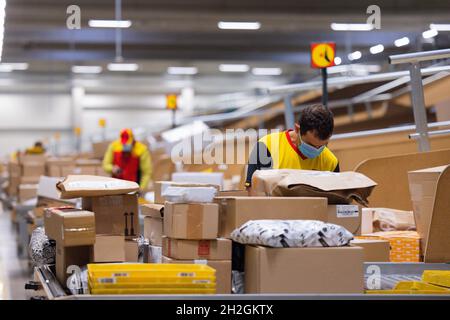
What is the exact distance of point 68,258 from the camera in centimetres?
266

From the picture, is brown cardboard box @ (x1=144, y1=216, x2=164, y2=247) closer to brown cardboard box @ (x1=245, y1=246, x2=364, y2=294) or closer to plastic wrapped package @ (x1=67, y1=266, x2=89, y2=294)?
plastic wrapped package @ (x1=67, y1=266, x2=89, y2=294)

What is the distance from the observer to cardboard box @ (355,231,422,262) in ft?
10.4

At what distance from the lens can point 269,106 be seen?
484 inches

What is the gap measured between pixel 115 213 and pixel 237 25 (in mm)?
13007

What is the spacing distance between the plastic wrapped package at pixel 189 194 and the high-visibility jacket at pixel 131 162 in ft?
18.1

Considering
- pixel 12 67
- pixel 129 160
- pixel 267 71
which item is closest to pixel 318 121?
pixel 129 160

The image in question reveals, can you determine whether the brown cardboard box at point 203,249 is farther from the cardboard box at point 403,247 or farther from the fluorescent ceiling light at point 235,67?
the fluorescent ceiling light at point 235,67

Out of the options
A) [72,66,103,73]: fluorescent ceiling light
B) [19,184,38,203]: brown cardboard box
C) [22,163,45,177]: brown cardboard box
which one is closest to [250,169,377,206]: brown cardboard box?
[19,184,38,203]: brown cardboard box

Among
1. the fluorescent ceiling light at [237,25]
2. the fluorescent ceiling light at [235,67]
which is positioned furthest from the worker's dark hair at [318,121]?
the fluorescent ceiling light at [235,67]

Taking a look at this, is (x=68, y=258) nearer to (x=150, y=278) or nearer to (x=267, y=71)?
(x=150, y=278)

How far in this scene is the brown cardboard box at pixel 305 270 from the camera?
2.32 meters

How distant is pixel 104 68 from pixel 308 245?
22.7 meters

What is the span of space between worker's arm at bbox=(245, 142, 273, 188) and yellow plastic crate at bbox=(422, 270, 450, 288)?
1068mm

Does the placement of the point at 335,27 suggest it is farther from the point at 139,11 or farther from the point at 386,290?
the point at 386,290
